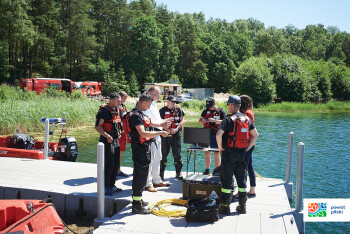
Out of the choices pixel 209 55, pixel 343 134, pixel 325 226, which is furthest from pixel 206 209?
pixel 209 55

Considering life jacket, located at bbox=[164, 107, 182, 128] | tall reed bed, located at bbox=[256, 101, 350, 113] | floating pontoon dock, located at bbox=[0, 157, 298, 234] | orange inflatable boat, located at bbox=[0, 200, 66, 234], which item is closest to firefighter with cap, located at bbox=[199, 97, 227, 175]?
life jacket, located at bbox=[164, 107, 182, 128]

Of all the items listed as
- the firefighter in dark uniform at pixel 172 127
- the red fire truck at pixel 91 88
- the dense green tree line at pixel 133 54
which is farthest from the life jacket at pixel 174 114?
the dense green tree line at pixel 133 54

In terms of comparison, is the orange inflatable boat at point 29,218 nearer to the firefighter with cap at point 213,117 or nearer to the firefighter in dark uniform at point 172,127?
the firefighter in dark uniform at point 172,127

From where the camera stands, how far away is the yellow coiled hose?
15.9 ft

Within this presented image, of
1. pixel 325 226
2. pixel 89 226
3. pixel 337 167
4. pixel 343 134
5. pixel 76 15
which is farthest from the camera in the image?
pixel 76 15

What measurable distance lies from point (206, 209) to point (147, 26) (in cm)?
5256

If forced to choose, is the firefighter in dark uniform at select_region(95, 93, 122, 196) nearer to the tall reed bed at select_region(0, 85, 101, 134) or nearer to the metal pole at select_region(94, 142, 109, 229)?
the metal pole at select_region(94, 142, 109, 229)

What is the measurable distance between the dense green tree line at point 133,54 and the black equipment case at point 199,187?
35595 mm

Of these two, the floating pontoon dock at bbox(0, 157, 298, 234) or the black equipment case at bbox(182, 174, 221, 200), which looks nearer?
the floating pontoon dock at bbox(0, 157, 298, 234)

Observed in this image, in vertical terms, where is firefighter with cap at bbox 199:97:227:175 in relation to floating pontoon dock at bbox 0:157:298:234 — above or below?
above

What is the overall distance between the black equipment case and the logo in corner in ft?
4.94

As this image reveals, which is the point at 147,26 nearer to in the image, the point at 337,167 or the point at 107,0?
the point at 107,0

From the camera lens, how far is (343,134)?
21.4 metres

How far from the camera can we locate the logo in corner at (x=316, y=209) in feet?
17.6
